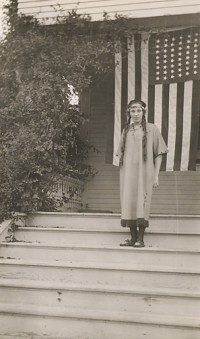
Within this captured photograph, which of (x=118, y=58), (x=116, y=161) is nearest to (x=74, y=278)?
(x=116, y=161)

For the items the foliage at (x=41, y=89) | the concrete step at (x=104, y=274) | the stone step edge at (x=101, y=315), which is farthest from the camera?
the foliage at (x=41, y=89)

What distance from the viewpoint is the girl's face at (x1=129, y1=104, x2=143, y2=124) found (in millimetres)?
5281

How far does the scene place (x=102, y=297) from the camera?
4613 millimetres

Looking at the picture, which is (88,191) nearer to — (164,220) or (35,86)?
(35,86)

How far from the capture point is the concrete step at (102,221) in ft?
18.5

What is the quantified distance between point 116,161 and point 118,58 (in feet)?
5.46

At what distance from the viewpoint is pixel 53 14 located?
7531 millimetres

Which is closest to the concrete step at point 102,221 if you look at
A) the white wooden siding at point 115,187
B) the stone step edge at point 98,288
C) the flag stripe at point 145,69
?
the stone step edge at point 98,288

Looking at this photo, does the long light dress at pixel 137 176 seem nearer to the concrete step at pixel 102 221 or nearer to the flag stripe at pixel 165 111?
the concrete step at pixel 102 221

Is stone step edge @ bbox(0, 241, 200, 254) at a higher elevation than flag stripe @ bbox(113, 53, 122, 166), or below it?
below

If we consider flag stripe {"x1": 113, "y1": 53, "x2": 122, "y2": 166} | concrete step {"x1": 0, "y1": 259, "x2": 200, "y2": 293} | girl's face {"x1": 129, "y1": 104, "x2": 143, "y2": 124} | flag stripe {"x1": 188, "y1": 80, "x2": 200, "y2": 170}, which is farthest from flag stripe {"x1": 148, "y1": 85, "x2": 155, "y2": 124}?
concrete step {"x1": 0, "y1": 259, "x2": 200, "y2": 293}

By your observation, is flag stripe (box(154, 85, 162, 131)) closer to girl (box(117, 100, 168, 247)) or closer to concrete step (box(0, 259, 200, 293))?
girl (box(117, 100, 168, 247))

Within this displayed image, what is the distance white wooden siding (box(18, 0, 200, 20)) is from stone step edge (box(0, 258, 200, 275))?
3945 mm

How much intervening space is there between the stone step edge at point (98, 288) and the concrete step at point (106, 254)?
44cm
